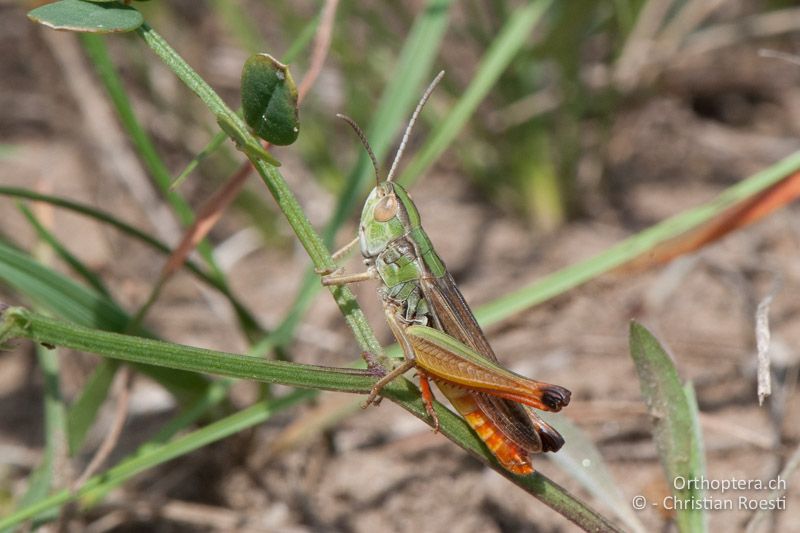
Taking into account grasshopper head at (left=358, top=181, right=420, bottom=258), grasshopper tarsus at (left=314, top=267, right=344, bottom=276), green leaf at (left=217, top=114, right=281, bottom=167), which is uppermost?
grasshopper head at (left=358, top=181, right=420, bottom=258)

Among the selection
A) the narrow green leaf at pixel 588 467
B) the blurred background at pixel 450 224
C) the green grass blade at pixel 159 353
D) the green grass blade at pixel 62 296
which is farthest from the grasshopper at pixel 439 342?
the green grass blade at pixel 62 296

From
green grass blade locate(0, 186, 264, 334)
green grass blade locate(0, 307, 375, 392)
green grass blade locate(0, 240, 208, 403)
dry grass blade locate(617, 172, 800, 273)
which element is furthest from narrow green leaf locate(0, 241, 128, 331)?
dry grass blade locate(617, 172, 800, 273)

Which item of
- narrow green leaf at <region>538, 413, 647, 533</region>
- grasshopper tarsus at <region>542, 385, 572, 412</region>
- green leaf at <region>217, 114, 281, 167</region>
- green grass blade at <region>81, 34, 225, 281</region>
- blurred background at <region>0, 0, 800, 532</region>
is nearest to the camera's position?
green leaf at <region>217, 114, 281, 167</region>

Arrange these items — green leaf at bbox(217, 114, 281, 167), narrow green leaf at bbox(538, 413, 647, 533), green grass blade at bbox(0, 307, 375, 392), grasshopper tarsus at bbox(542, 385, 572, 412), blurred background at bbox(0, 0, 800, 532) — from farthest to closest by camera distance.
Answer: blurred background at bbox(0, 0, 800, 532) → narrow green leaf at bbox(538, 413, 647, 533) → grasshopper tarsus at bbox(542, 385, 572, 412) → green leaf at bbox(217, 114, 281, 167) → green grass blade at bbox(0, 307, 375, 392)

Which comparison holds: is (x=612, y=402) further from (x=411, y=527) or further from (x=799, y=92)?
(x=799, y=92)

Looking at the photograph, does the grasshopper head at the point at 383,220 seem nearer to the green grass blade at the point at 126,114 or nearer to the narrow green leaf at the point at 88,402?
the green grass blade at the point at 126,114

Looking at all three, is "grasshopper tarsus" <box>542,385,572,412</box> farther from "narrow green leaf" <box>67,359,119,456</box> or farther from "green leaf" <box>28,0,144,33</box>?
"narrow green leaf" <box>67,359,119,456</box>

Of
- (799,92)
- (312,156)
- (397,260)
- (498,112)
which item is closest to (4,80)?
(312,156)
